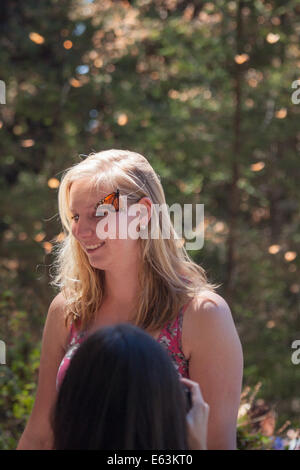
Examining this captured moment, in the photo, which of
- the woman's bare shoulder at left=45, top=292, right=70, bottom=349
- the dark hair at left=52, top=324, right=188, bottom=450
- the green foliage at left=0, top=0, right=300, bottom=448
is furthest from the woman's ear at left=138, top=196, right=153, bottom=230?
the green foliage at left=0, top=0, right=300, bottom=448

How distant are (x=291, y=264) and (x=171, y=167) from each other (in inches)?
63.1

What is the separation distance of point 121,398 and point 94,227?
0.68 metres

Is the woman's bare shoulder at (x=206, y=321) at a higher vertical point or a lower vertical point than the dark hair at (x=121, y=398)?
higher

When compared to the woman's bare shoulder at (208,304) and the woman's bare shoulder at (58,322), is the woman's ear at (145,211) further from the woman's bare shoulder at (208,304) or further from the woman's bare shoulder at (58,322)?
the woman's bare shoulder at (58,322)

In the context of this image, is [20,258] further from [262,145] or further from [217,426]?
[217,426]

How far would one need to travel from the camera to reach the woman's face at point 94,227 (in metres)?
1.70

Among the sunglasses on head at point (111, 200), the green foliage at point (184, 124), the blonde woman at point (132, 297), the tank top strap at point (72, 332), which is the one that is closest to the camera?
the blonde woman at point (132, 297)

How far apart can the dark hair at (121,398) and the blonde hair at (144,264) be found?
1.72ft

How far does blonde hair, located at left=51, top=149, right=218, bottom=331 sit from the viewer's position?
5.60 feet

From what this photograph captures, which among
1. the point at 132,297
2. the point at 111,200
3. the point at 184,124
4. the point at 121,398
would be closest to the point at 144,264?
the point at 132,297

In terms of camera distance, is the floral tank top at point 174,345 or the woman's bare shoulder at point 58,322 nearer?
the floral tank top at point 174,345

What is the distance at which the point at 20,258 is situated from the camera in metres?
6.29

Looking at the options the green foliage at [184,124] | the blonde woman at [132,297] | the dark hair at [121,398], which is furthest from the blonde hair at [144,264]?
the green foliage at [184,124]
